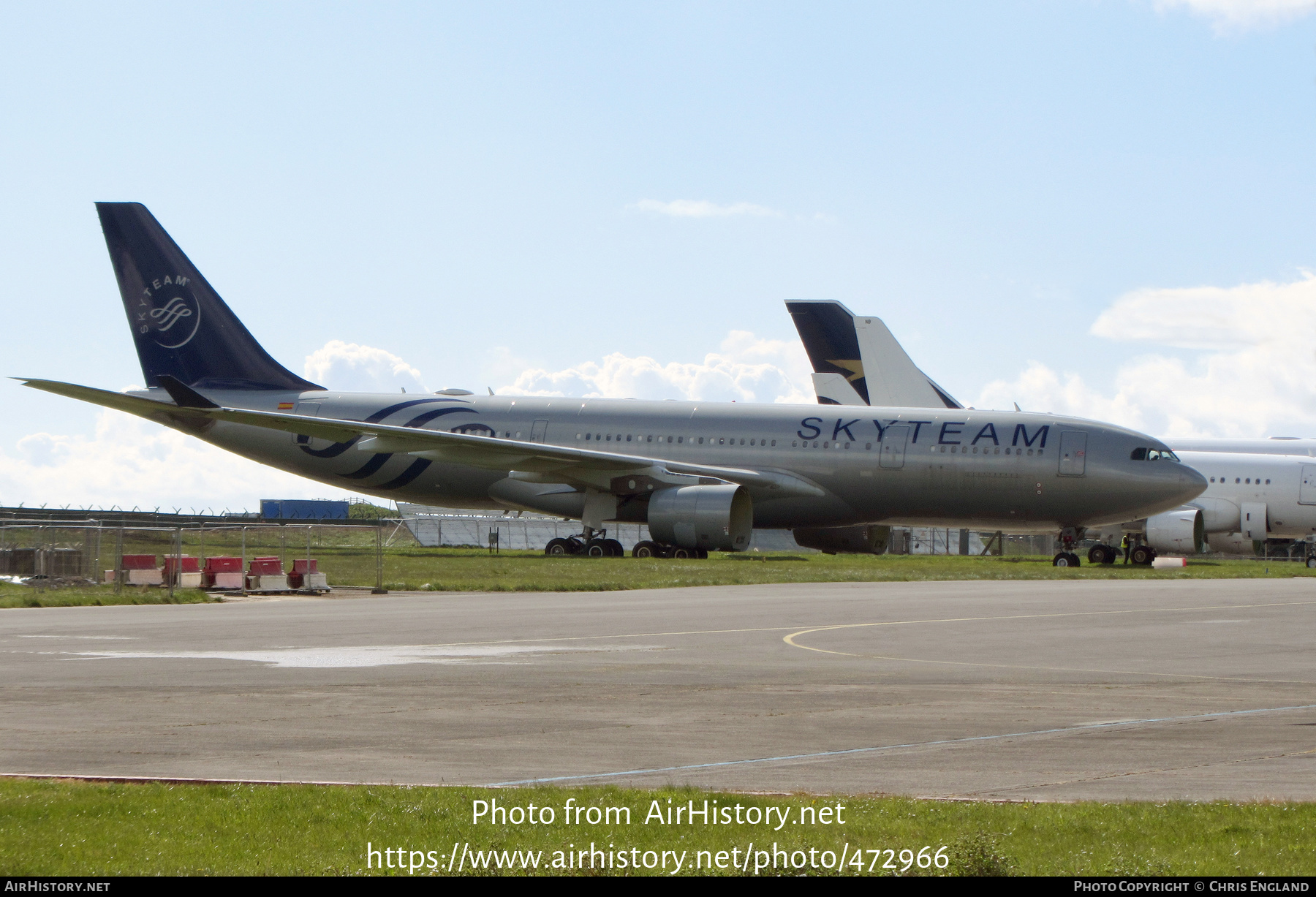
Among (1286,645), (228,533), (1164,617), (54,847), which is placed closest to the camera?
(54,847)

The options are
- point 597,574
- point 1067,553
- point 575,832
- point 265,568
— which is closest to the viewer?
point 575,832

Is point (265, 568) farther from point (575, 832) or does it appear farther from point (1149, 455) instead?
point (1149, 455)

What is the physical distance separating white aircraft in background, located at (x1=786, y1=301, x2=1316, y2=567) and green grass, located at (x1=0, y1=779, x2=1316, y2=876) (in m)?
31.8

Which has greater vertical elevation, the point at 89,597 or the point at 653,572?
the point at 653,572

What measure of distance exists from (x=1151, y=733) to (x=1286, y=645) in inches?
292

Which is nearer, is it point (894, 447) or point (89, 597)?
point (89, 597)

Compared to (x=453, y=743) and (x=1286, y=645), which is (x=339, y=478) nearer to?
(x=1286, y=645)

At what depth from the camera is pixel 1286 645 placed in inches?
A: 594

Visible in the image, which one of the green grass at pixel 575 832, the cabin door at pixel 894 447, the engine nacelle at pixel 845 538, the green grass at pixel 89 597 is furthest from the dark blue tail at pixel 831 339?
the green grass at pixel 575 832

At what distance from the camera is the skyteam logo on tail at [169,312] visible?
142 feet

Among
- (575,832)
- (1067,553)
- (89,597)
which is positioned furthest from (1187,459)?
(575,832)

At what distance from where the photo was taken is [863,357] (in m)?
54.5

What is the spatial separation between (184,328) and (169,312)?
0.65 metres

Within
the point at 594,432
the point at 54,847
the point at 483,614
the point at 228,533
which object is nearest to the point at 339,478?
the point at 594,432
